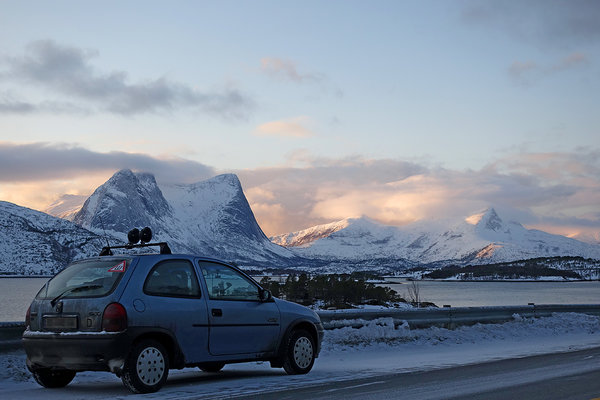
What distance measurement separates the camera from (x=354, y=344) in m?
15.9

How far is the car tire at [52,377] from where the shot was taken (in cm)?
1006

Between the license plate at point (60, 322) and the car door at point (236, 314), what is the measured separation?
1.77 metres

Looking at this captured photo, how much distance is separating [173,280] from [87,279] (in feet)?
3.53

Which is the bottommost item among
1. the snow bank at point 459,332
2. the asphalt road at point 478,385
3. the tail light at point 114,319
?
the asphalt road at point 478,385

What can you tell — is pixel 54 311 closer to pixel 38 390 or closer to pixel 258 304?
pixel 38 390

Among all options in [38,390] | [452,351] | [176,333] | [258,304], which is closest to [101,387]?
[38,390]

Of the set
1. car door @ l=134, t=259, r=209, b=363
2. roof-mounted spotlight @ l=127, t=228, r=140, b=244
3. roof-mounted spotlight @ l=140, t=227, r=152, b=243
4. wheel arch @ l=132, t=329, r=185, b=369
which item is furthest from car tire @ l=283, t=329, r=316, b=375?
roof-mounted spotlight @ l=127, t=228, r=140, b=244

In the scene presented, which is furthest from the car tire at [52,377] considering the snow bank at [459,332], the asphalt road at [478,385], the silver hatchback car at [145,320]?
the snow bank at [459,332]

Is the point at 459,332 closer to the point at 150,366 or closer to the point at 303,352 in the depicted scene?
the point at 303,352

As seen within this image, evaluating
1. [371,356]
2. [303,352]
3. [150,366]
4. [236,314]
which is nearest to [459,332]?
[371,356]

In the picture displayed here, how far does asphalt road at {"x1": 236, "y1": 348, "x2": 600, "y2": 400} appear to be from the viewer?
9.23 metres

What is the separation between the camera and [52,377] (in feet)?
33.6

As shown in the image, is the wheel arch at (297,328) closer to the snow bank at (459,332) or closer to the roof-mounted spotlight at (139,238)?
the roof-mounted spotlight at (139,238)

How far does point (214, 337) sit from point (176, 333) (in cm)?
69
